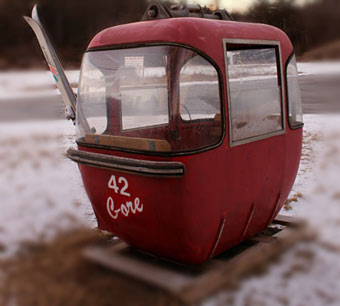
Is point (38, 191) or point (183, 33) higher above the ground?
point (183, 33)

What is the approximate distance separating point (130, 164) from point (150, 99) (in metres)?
0.45

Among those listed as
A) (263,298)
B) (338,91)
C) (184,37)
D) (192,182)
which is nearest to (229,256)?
(263,298)

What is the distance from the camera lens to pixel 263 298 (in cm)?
251

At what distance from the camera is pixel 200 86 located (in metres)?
2.55

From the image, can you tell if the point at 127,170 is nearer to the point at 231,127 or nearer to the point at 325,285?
the point at 231,127

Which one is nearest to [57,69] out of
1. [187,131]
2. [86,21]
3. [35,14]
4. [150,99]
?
[35,14]

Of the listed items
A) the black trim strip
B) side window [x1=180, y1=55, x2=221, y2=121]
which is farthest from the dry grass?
side window [x1=180, y1=55, x2=221, y2=121]

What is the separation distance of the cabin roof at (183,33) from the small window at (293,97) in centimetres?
47

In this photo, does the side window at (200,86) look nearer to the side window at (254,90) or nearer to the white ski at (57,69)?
the side window at (254,90)

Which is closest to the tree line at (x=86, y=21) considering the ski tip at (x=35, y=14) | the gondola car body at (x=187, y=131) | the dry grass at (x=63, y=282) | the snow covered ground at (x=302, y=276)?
the snow covered ground at (x=302, y=276)

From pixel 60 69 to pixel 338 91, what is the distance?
11.0 m

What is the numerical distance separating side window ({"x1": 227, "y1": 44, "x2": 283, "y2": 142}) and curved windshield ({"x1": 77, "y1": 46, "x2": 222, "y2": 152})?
169mm

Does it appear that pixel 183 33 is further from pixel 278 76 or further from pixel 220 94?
pixel 278 76

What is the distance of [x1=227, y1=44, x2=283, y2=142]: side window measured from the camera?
2686 mm
